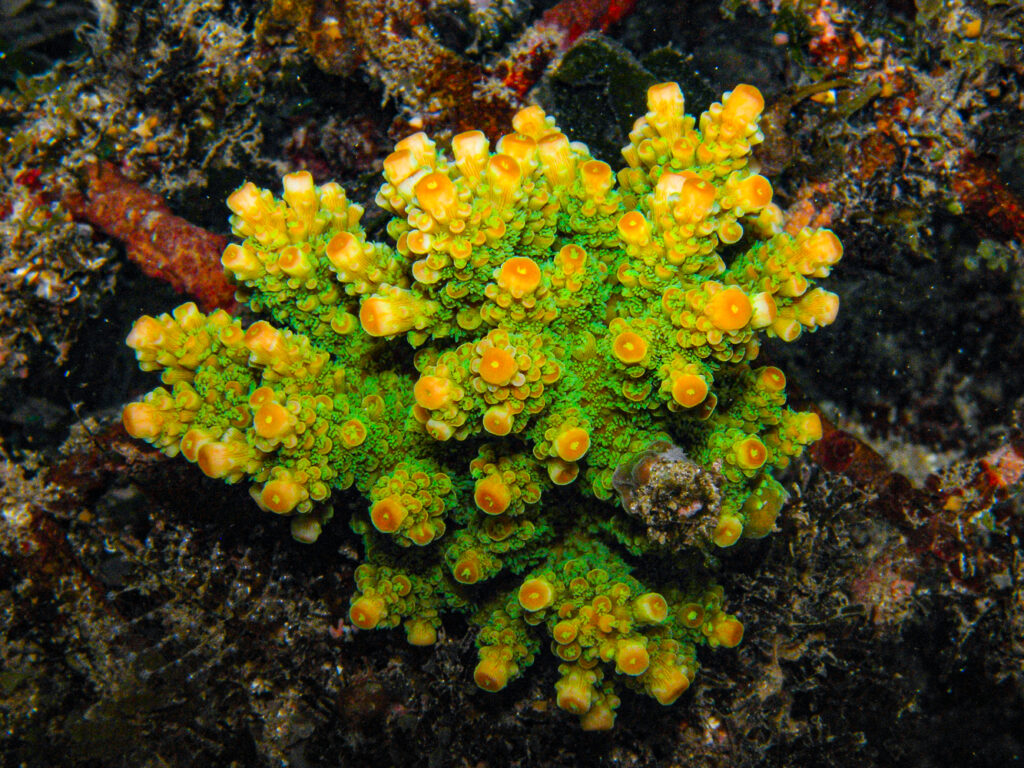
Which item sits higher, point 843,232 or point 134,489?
point 843,232

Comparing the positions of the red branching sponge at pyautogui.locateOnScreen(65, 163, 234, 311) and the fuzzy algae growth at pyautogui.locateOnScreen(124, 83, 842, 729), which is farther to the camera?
the red branching sponge at pyautogui.locateOnScreen(65, 163, 234, 311)

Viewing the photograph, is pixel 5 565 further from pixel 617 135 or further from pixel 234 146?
pixel 617 135

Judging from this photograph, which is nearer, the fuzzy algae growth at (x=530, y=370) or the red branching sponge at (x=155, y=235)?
the fuzzy algae growth at (x=530, y=370)

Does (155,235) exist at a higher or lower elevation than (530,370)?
lower

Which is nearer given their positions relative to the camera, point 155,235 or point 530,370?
point 530,370

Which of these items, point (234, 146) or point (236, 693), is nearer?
point (236, 693)

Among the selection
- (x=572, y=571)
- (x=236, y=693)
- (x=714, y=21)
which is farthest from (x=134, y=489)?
(x=714, y=21)

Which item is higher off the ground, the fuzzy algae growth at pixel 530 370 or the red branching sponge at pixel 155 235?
the fuzzy algae growth at pixel 530 370

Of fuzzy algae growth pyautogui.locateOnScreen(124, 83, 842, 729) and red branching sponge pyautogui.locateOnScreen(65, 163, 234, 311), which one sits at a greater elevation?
fuzzy algae growth pyautogui.locateOnScreen(124, 83, 842, 729)
